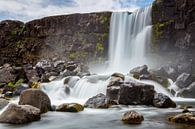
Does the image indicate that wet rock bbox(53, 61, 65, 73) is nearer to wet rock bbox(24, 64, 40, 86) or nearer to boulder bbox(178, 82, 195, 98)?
wet rock bbox(24, 64, 40, 86)

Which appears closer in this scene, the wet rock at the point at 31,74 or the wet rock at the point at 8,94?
the wet rock at the point at 8,94

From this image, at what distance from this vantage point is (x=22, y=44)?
60.6 metres

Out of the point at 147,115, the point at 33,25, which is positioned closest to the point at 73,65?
the point at 33,25

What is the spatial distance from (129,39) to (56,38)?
15.2 m

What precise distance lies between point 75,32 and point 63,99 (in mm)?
28777

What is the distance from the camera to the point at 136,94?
22797mm

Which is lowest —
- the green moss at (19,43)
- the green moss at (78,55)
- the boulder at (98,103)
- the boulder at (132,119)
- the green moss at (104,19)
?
the boulder at (132,119)

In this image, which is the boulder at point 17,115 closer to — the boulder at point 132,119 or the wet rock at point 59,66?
the boulder at point 132,119

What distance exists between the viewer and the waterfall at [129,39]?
45719 millimetres

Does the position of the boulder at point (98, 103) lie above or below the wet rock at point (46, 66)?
below

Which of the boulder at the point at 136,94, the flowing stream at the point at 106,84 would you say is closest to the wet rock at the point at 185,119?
the flowing stream at the point at 106,84

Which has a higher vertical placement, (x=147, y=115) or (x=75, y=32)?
(x=75, y=32)

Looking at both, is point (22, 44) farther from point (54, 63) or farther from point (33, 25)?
point (54, 63)

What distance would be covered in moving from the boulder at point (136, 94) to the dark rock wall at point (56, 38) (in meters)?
29.7
